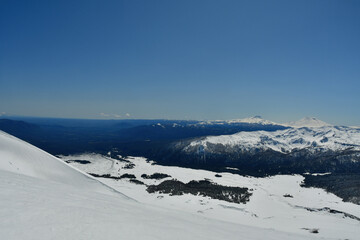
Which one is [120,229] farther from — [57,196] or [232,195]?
[232,195]

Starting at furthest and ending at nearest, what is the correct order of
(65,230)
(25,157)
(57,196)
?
(25,157)
(57,196)
(65,230)

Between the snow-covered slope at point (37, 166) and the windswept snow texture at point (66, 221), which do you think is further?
the snow-covered slope at point (37, 166)

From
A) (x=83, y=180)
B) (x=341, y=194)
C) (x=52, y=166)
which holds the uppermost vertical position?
(x=52, y=166)

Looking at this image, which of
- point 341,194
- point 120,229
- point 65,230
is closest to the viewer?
point 65,230

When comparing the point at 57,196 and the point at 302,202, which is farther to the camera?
the point at 302,202

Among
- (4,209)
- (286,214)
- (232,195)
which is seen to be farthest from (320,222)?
(4,209)

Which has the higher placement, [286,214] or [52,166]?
[52,166]

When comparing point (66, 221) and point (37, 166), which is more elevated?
point (66, 221)

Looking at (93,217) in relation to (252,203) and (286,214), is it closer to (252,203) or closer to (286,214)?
(286,214)

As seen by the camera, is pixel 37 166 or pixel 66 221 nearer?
pixel 66 221

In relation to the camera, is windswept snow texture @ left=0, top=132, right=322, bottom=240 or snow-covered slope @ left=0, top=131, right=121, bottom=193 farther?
snow-covered slope @ left=0, top=131, right=121, bottom=193
